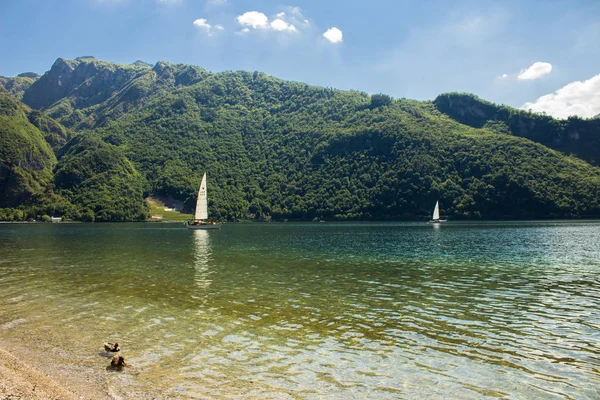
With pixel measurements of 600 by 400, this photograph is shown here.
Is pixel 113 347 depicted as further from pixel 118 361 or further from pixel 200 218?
pixel 200 218

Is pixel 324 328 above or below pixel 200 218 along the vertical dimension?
below

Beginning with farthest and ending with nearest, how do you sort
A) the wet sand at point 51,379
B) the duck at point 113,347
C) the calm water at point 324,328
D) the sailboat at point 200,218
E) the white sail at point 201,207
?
1. the sailboat at point 200,218
2. the white sail at point 201,207
3. the duck at point 113,347
4. the calm water at point 324,328
5. the wet sand at point 51,379

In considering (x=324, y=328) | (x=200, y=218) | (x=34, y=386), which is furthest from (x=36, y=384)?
(x=200, y=218)

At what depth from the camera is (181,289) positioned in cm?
3064

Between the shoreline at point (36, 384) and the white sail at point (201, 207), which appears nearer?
the shoreline at point (36, 384)

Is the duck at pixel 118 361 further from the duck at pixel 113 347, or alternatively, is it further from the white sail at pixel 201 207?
the white sail at pixel 201 207

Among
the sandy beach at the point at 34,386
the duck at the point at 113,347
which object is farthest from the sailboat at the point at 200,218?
the sandy beach at the point at 34,386

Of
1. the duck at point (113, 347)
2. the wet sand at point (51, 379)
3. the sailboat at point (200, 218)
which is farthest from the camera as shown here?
the sailboat at point (200, 218)

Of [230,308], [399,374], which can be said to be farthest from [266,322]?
[399,374]

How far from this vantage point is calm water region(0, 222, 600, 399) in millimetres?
13734

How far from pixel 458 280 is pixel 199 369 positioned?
26.0 meters

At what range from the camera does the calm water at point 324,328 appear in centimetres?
1373

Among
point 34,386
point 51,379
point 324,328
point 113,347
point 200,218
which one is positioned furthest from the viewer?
point 200,218

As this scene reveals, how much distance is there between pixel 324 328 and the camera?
2020cm
